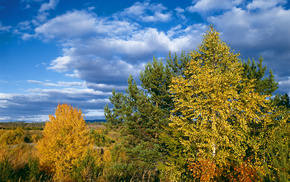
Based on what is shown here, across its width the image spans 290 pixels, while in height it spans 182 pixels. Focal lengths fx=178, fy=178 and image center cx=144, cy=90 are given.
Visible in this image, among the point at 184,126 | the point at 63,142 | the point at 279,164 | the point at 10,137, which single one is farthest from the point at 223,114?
the point at 10,137

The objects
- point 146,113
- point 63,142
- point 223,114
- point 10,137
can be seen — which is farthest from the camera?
point 10,137

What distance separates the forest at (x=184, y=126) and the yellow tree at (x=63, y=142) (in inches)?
4.1

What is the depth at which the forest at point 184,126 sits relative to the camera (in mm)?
10961

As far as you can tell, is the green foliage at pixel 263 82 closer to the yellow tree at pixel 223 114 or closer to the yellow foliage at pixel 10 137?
the yellow tree at pixel 223 114

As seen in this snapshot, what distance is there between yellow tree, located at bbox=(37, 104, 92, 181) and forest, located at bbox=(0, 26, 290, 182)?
0.34ft

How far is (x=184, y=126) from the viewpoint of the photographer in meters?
12.9

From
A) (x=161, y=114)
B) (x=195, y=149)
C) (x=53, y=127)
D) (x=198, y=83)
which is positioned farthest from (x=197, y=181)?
(x=53, y=127)

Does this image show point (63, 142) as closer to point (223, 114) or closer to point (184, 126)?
point (184, 126)

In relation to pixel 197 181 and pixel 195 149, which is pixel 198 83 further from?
pixel 197 181

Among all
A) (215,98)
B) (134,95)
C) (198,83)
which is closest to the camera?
(215,98)

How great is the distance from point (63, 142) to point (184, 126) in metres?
14.2

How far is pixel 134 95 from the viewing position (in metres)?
17.2

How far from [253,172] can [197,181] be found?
503 centimetres

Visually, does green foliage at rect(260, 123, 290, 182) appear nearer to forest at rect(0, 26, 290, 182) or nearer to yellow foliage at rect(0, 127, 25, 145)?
forest at rect(0, 26, 290, 182)
